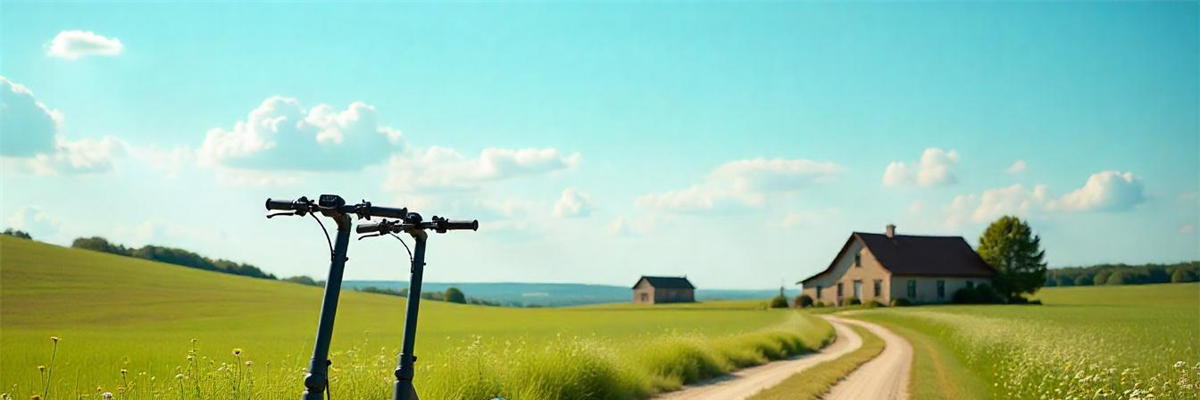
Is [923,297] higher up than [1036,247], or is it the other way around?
[1036,247]

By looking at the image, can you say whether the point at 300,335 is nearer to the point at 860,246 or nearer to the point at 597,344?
the point at 597,344

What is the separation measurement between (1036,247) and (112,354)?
87388 mm

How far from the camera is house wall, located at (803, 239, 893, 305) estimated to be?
8431cm

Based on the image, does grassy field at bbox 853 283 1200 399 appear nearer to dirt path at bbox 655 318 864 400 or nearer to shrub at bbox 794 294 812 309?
dirt path at bbox 655 318 864 400

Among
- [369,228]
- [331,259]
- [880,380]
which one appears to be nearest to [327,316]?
[331,259]

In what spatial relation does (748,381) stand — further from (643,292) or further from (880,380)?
(643,292)

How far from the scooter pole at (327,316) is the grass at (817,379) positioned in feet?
44.2

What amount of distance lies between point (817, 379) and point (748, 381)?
1621 mm

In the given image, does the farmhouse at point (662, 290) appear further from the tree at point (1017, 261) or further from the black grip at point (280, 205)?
the black grip at point (280, 205)

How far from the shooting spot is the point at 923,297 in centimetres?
8450

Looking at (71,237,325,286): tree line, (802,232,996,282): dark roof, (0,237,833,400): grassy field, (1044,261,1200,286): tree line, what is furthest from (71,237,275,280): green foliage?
(1044,261,1200,286): tree line

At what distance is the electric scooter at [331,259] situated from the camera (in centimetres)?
479

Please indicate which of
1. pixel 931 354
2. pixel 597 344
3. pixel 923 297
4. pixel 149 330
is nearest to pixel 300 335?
pixel 149 330

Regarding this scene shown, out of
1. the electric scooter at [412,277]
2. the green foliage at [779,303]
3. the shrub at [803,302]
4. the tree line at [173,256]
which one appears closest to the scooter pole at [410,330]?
the electric scooter at [412,277]
